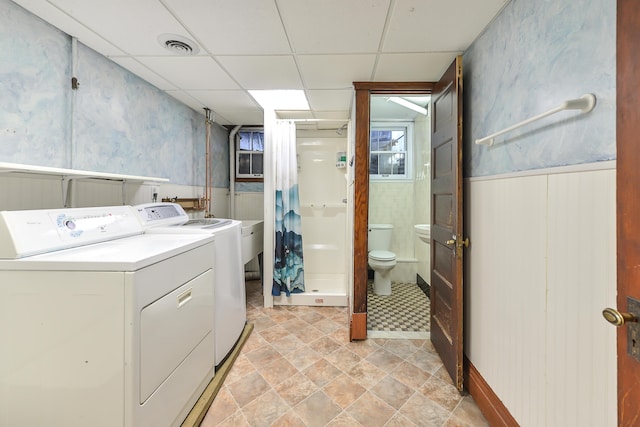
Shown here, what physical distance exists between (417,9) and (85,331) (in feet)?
6.44

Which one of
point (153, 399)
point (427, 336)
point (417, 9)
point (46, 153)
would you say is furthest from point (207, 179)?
point (427, 336)

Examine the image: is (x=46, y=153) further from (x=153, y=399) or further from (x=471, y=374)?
(x=471, y=374)

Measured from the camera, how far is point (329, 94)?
219cm

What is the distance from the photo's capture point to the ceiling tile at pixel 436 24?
3.81 ft

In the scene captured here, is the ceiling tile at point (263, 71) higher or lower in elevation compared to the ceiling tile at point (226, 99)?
lower

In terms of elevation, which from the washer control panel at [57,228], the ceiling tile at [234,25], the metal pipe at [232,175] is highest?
the ceiling tile at [234,25]

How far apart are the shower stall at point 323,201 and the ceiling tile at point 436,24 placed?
174 cm

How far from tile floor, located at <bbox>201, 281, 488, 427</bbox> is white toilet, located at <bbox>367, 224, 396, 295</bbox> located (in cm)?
90

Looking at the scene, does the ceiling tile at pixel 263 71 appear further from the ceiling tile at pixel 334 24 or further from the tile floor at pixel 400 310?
the tile floor at pixel 400 310

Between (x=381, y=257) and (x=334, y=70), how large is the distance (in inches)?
75.6

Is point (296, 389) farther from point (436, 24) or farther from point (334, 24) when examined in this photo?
point (436, 24)

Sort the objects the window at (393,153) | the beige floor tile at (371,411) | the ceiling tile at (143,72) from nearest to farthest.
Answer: the beige floor tile at (371,411) < the ceiling tile at (143,72) < the window at (393,153)

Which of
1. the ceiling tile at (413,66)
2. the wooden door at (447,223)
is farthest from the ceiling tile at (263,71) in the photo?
the wooden door at (447,223)

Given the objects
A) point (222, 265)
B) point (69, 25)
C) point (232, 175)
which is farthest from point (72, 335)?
point (232, 175)
